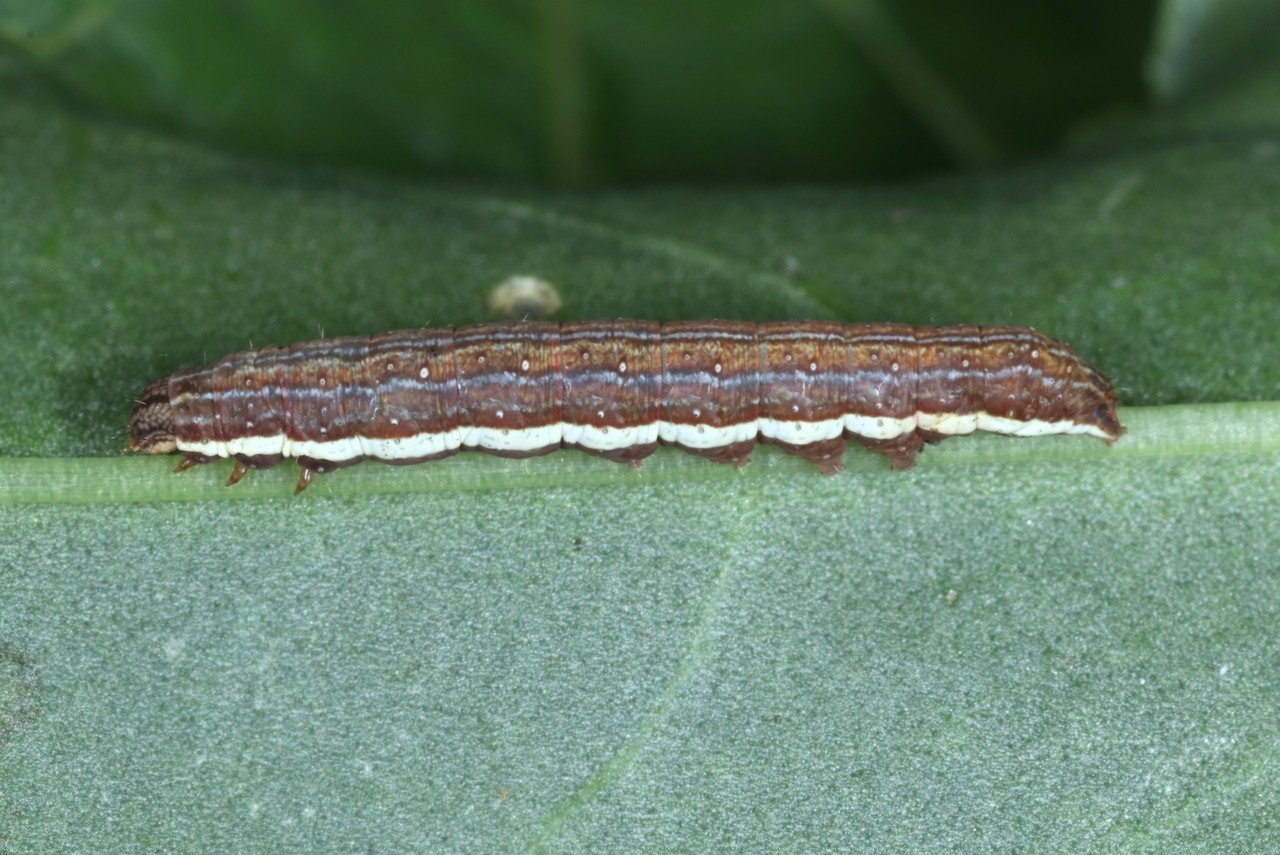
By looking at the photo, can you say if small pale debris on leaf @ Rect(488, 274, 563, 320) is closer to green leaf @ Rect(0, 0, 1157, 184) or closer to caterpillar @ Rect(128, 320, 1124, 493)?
caterpillar @ Rect(128, 320, 1124, 493)

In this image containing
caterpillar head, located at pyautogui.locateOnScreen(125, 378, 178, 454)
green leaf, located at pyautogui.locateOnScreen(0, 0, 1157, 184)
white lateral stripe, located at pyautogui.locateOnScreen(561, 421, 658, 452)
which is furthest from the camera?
green leaf, located at pyautogui.locateOnScreen(0, 0, 1157, 184)

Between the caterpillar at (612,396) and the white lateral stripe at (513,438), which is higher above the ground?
the caterpillar at (612,396)

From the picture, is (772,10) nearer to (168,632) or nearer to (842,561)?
(842,561)

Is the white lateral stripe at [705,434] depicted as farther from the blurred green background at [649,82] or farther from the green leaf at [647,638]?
the blurred green background at [649,82]

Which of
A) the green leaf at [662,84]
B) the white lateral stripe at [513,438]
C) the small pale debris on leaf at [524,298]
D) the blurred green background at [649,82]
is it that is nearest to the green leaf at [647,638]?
the white lateral stripe at [513,438]

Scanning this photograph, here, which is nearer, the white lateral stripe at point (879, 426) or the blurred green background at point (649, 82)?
the white lateral stripe at point (879, 426)

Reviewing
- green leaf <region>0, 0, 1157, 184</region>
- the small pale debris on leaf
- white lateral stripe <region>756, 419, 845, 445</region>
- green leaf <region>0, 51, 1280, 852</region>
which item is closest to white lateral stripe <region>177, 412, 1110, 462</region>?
white lateral stripe <region>756, 419, 845, 445</region>
